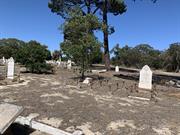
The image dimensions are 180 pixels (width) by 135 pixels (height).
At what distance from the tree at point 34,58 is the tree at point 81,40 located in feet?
22.7

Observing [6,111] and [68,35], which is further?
[68,35]

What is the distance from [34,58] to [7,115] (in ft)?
61.7

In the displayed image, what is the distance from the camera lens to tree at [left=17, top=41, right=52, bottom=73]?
24.1 metres

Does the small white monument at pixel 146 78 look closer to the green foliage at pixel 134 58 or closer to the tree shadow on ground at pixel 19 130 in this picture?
the tree shadow on ground at pixel 19 130

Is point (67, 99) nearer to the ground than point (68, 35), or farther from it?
nearer to the ground

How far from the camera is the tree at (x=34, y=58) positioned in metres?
24.1

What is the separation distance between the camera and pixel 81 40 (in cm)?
1717

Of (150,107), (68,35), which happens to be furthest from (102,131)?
(68,35)

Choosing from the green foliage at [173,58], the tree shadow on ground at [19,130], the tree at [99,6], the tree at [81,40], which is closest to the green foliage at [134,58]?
the green foliage at [173,58]

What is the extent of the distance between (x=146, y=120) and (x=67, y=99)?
4076 millimetres

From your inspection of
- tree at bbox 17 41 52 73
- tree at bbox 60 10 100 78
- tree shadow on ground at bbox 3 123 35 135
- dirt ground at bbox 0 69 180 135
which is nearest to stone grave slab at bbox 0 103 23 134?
tree shadow on ground at bbox 3 123 35 135

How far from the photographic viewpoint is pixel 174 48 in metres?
55.9

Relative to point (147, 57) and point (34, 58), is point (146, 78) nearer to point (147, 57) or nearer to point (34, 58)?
point (34, 58)

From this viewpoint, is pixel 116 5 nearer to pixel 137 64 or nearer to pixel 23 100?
A: pixel 23 100
